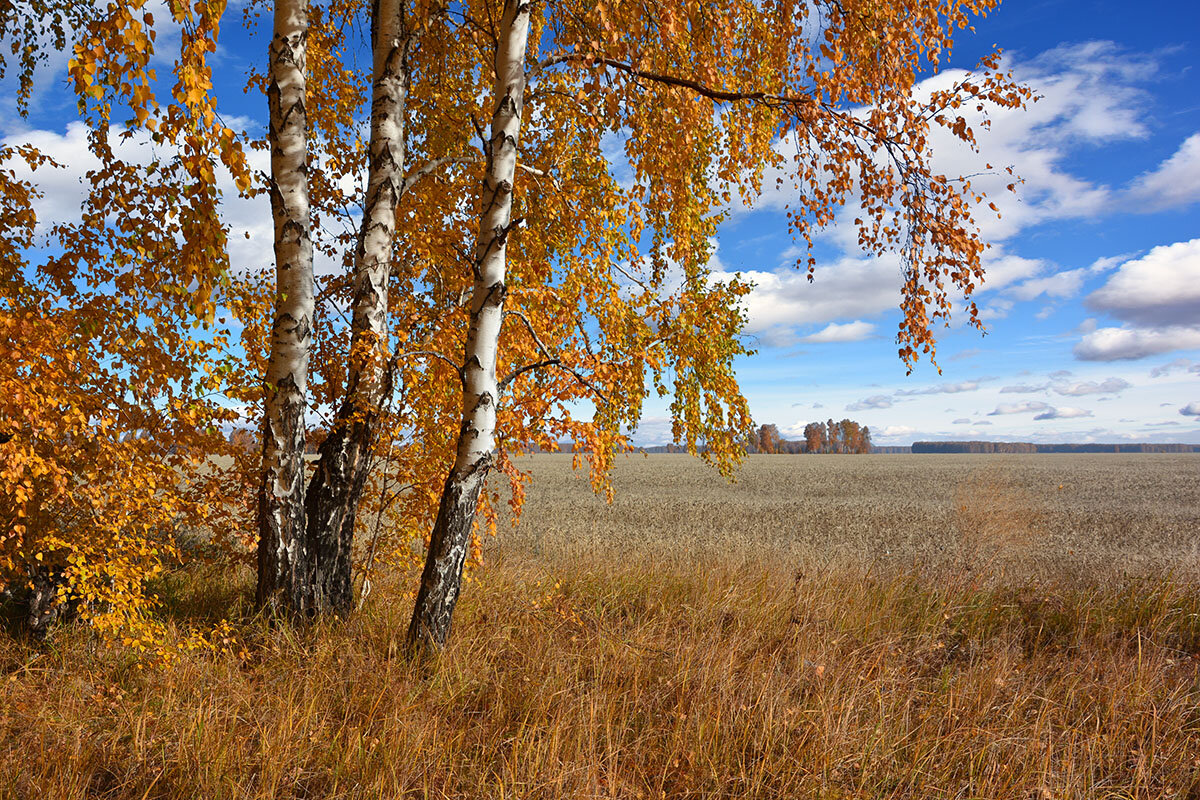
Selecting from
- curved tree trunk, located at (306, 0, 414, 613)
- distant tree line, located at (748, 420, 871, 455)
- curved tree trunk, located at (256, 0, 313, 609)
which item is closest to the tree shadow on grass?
curved tree trunk, located at (256, 0, 313, 609)

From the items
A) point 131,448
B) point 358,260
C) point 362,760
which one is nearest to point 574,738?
point 362,760

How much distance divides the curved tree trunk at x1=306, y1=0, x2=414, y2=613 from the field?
2.01ft

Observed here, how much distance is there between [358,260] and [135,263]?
1.56 m

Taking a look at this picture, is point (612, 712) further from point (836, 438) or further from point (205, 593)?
point (836, 438)

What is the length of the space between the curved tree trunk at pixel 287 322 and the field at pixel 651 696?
1.86 ft

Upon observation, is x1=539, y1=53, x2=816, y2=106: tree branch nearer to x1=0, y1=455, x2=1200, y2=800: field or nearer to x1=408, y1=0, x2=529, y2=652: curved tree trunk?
x1=408, y1=0, x2=529, y2=652: curved tree trunk

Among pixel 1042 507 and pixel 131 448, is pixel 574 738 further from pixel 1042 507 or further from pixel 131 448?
pixel 1042 507

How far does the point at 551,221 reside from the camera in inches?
275

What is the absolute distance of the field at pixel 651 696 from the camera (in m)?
3.34

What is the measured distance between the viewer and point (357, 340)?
5301 mm

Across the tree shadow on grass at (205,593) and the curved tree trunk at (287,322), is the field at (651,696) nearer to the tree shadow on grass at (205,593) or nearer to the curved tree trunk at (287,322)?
the tree shadow on grass at (205,593)

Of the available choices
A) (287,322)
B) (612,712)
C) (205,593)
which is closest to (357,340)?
(287,322)

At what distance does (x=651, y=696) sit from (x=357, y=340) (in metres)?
3.49

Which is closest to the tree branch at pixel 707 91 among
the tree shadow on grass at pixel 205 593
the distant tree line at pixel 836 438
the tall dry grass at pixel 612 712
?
the tall dry grass at pixel 612 712
